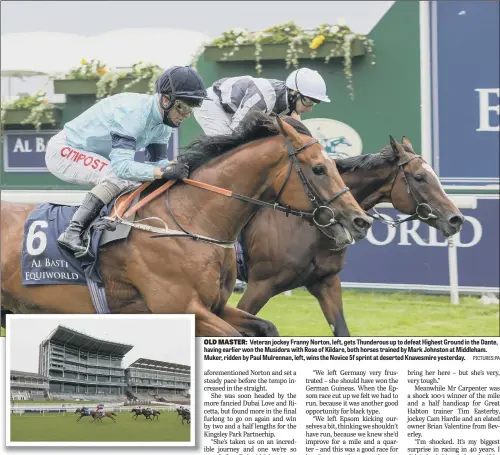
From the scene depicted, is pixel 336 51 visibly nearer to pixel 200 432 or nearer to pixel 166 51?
pixel 166 51

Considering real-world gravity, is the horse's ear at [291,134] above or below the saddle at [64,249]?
above

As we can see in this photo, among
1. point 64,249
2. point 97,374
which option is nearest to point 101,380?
point 97,374

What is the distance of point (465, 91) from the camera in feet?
25.3

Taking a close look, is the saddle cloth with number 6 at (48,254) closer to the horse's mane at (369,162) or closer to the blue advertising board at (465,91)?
the horse's mane at (369,162)

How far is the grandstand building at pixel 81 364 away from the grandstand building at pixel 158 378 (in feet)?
0.14

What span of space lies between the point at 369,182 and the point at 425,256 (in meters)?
2.47

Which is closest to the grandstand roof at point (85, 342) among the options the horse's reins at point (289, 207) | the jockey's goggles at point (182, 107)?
the horse's reins at point (289, 207)

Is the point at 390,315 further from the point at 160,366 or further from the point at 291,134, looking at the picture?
the point at 160,366

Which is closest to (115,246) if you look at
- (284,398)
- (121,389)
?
(121,389)

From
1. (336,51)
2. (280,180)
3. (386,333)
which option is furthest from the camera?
(336,51)

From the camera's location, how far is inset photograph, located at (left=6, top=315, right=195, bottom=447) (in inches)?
153

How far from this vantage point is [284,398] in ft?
12.9

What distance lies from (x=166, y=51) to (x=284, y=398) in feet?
14.6

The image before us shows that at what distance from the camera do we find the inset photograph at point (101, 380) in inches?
153
